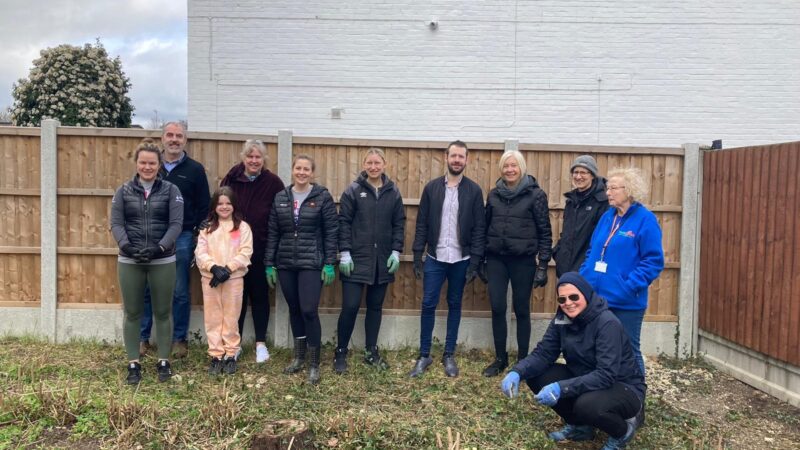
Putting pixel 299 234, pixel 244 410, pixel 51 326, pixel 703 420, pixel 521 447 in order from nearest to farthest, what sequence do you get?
1. pixel 521 447
2. pixel 244 410
3. pixel 703 420
4. pixel 299 234
5. pixel 51 326

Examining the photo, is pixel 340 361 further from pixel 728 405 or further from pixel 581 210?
pixel 728 405

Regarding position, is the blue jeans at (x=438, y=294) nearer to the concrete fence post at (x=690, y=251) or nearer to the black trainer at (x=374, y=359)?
the black trainer at (x=374, y=359)

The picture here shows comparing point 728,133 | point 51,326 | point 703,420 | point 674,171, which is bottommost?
point 703,420

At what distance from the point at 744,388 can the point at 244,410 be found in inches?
172

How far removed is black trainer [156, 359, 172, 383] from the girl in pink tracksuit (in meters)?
0.35

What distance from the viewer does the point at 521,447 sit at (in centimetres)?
361

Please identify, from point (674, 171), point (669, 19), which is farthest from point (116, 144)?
point (669, 19)

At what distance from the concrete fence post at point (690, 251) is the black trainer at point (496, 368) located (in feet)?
6.48

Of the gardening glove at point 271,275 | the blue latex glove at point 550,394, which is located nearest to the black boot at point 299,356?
the gardening glove at point 271,275

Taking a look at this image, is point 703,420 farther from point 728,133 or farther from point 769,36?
point 769,36

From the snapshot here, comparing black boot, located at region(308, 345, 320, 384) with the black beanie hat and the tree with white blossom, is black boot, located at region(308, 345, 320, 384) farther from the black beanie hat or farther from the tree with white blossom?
the tree with white blossom

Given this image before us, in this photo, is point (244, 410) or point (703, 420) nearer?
point (244, 410)

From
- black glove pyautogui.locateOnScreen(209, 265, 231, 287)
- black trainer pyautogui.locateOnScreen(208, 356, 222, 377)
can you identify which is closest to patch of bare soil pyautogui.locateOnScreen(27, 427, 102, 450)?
black trainer pyautogui.locateOnScreen(208, 356, 222, 377)

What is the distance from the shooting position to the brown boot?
516 cm
